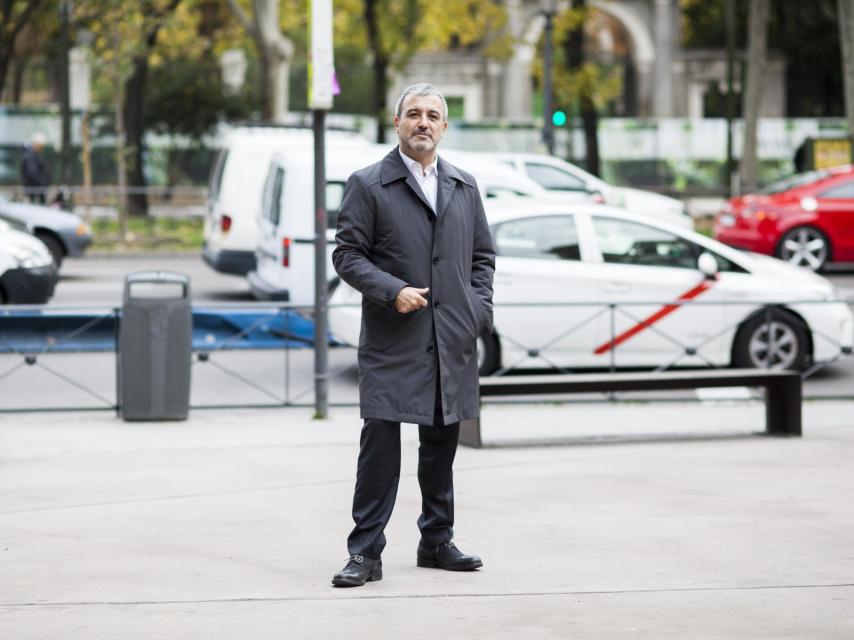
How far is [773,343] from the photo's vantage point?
12500mm

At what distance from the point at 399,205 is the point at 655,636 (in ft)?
5.93

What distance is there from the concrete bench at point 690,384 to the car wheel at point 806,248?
1163 cm

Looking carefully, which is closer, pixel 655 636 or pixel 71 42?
pixel 655 636

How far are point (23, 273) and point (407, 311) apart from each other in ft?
31.6

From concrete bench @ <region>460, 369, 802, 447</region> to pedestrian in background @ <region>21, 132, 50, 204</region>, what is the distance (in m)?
18.8

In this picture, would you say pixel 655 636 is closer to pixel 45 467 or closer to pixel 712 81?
pixel 45 467

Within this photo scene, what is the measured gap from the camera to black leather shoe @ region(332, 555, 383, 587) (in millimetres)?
6039

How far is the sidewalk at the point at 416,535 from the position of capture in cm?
560

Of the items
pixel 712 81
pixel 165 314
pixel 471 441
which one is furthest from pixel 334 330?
pixel 712 81

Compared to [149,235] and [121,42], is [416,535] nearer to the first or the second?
[149,235]

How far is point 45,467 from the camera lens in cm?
888

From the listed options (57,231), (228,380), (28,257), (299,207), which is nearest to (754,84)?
(57,231)

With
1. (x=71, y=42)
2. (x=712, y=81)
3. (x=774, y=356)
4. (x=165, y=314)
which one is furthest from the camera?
(x=712, y=81)

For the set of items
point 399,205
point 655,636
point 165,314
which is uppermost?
point 399,205
